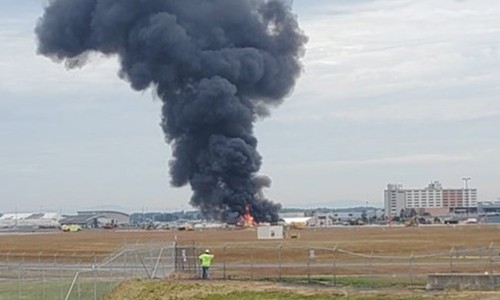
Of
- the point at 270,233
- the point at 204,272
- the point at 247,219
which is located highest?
the point at 247,219

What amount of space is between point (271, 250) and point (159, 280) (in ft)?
114

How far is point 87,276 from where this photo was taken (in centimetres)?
4834

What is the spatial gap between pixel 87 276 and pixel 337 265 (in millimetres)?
20409

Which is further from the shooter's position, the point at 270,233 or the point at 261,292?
the point at 270,233

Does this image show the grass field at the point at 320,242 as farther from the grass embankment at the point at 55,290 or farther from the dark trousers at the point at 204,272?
the grass embankment at the point at 55,290

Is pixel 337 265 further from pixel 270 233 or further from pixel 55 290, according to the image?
pixel 270 233

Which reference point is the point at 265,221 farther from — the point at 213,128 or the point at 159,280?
the point at 159,280

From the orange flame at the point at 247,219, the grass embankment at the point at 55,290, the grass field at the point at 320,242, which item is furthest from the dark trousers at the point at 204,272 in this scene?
the orange flame at the point at 247,219

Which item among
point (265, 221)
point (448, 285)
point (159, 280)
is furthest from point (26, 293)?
point (265, 221)

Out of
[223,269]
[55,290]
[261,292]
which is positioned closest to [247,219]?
[223,269]

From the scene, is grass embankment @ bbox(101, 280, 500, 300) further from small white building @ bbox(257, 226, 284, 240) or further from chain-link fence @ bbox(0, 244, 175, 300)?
small white building @ bbox(257, 226, 284, 240)

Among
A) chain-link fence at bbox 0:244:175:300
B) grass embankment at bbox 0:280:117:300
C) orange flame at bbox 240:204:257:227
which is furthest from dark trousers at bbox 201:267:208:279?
orange flame at bbox 240:204:257:227

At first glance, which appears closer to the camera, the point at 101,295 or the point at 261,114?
the point at 101,295

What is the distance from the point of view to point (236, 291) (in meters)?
46.4
